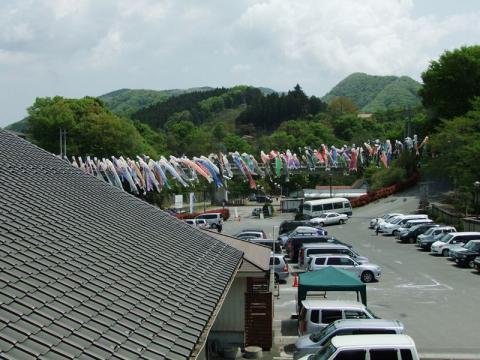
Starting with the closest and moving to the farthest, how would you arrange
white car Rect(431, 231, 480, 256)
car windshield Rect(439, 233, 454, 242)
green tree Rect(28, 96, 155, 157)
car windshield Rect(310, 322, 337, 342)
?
car windshield Rect(310, 322, 337, 342) < white car Rect(431, 231, 480, 256) < car windshield Rect(439, 233, 454, 242) < green tree Rect(28, 96, 155, 157)

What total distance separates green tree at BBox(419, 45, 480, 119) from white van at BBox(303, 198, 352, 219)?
1851 cm

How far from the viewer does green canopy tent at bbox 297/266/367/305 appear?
1745 cm

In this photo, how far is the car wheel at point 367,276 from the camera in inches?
1025

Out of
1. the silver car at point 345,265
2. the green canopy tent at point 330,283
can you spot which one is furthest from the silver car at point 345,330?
the silver car at point 345,265

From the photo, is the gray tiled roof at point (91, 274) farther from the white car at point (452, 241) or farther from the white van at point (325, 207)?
the white van at point (325, 207)

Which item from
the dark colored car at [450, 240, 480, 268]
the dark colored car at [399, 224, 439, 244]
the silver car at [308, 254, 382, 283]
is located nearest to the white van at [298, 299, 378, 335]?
the silver car at [308, 254, 382, 283]

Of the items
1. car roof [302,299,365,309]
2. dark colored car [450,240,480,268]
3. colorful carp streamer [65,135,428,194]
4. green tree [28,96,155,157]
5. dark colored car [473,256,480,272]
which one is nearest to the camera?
car roof [302,299,365,309]

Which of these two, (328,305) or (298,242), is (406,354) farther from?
(298,242)

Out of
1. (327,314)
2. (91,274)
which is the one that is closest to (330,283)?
(327,314)

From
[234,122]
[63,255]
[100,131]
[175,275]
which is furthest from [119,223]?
[234,122]

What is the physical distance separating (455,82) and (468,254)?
39.3 meters

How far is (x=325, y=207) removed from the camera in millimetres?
52875

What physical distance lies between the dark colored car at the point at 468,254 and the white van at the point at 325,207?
2208cm

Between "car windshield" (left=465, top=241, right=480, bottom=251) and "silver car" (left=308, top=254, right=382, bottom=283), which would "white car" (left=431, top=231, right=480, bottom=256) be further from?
"silver car" (left=308, top=254, right=382, bottom=283)
